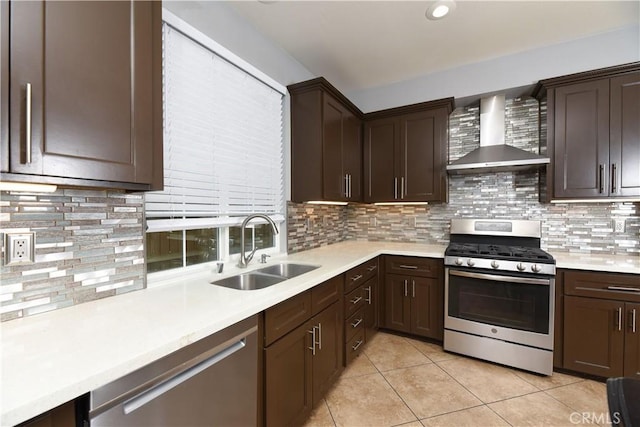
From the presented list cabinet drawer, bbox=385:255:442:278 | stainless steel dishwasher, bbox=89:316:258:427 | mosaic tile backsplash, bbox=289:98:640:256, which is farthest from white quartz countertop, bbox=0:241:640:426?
cabinet drawer, bbox=385:255:442:278

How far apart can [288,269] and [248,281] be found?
1.22ft

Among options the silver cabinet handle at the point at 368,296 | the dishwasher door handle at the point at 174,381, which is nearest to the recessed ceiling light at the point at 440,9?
the silver cabinet handle at the point at 368,296

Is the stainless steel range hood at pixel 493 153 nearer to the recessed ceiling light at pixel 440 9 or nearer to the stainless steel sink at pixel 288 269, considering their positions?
the recessed ceiling light at pixel 440 9

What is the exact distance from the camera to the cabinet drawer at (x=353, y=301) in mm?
2223

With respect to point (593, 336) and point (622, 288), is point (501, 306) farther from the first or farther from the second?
point (622, 288)

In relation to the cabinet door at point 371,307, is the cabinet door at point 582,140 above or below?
above

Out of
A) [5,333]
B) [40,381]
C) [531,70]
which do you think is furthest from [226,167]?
[531,70]

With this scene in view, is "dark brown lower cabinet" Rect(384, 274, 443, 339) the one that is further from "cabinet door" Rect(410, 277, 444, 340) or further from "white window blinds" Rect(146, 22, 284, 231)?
"white window blinds" Rect(146, 22, 284, 231)

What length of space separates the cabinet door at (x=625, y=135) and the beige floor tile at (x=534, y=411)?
1.72m

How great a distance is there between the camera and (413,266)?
279cm

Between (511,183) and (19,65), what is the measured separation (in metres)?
3.55

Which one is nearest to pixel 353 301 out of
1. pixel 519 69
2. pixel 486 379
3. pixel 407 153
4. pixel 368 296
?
pixel 368 296

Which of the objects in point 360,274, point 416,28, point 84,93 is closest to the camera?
point 84,93

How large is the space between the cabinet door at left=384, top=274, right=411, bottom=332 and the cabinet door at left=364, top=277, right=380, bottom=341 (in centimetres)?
12
